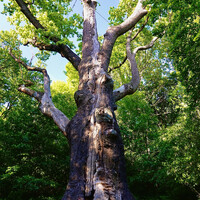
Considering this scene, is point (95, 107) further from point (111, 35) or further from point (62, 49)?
point (62, 49)

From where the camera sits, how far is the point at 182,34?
3994 millimetres

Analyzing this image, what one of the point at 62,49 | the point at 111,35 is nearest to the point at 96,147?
the point at 111,35

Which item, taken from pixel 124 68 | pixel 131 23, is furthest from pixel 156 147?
pixel 124 68

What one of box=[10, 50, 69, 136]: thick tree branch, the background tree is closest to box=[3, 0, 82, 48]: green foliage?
the background tree

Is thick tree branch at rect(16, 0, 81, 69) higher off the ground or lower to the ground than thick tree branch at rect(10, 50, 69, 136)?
higher

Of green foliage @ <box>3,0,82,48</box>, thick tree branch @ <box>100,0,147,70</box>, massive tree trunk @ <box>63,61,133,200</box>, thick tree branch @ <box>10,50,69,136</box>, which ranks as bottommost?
massive tree trunk @ <box>63,61,133,200</box>

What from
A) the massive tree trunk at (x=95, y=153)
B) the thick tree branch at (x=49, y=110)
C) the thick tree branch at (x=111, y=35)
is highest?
the thick tree branch at (x=111, y=35)

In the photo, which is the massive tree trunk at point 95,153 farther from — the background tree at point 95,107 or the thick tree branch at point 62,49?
the thick tree branch at point 62,49

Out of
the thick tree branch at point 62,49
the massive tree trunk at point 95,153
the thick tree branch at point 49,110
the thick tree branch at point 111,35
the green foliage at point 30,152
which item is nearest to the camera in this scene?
the massive tree trunk at point 95,153

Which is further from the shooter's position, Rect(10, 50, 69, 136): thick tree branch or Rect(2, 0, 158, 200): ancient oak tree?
Rect(10, 50, 69, 136): thick tree branch

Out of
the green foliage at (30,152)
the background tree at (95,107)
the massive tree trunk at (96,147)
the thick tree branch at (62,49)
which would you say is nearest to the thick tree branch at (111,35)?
the background tree at (95,107)

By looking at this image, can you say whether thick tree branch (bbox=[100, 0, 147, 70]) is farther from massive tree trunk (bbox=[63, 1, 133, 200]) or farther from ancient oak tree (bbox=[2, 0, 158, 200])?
massive tree trunk (bbox=[63, 1, 133, 200])

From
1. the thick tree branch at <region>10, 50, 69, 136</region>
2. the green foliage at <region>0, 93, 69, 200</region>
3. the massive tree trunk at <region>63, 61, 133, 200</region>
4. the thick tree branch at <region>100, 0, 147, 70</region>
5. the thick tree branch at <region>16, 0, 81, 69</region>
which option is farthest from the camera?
the green foliage at <region>0, 93, 69, 200</region>

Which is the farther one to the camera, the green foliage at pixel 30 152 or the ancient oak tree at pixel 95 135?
the green foliage at pixel 30 152
